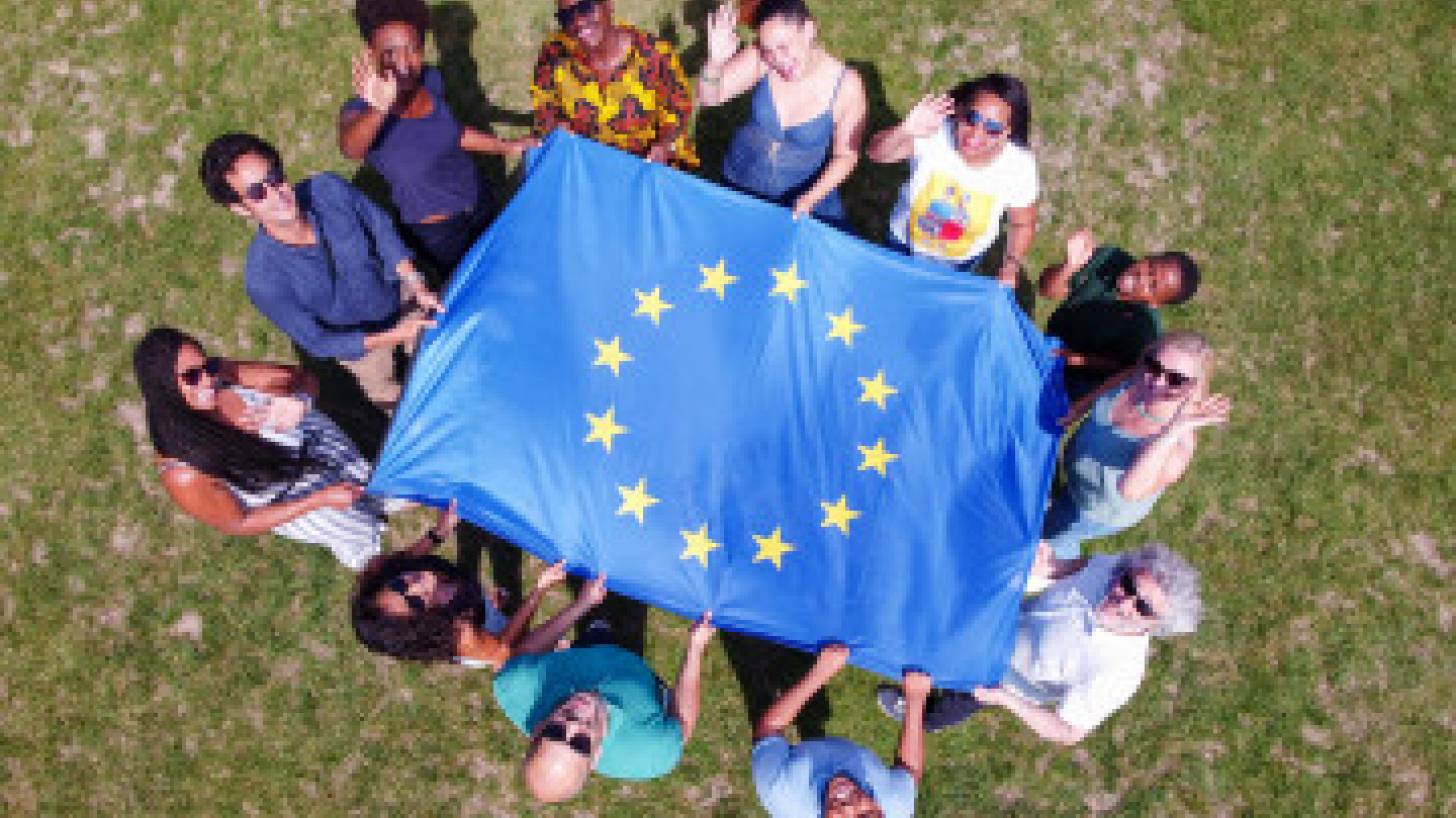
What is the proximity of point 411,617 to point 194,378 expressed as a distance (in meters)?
1.56

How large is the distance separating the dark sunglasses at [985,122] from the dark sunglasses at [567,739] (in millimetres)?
3709

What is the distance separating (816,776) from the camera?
502 centimetres

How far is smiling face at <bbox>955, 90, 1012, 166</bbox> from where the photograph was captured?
16.7 ft

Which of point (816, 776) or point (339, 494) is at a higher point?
point (339, 494)

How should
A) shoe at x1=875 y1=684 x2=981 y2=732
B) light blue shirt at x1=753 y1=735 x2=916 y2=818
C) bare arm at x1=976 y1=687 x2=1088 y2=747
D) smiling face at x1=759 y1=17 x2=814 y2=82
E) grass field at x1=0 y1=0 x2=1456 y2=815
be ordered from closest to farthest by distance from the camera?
light blue shirt at x1=753 y1=735 x2=916 y2=818
smiling face at x1=759 y1=17 x2=814 y2=82
bare arm at x1=976 y1=687 x2=1088 y2=747
shoe at x1=875 y1=684 x2=981 y2=732
grass field at x1=0 y1=0 x2=1456 y2=815

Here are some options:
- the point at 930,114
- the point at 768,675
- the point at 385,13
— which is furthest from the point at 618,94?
the point at 768,675

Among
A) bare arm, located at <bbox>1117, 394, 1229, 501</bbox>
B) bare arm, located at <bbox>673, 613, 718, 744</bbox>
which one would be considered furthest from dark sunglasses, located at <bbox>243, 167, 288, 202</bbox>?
bare arm, located at <bbox>1117, 394, 1229, 501</bbox>

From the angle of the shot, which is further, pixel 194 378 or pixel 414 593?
pixel 414 593

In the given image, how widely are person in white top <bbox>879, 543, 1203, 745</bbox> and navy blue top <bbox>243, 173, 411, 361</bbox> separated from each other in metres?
4.07

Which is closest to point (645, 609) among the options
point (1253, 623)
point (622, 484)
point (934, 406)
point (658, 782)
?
point (658, 782)

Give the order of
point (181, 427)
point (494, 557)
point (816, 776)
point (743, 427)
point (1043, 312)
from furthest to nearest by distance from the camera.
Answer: point (1043, 312) → point (494, 557) → point (743, 427) → point (816, 776) → point (181, 427)

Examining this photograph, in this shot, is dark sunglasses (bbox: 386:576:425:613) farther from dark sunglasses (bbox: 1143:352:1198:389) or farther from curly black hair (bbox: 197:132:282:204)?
dark sunglasses (bbox: 1143:352:1198:389)

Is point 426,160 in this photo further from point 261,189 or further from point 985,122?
point 985,122

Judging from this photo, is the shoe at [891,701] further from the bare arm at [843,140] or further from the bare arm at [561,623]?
the bare arm at [843,140]
